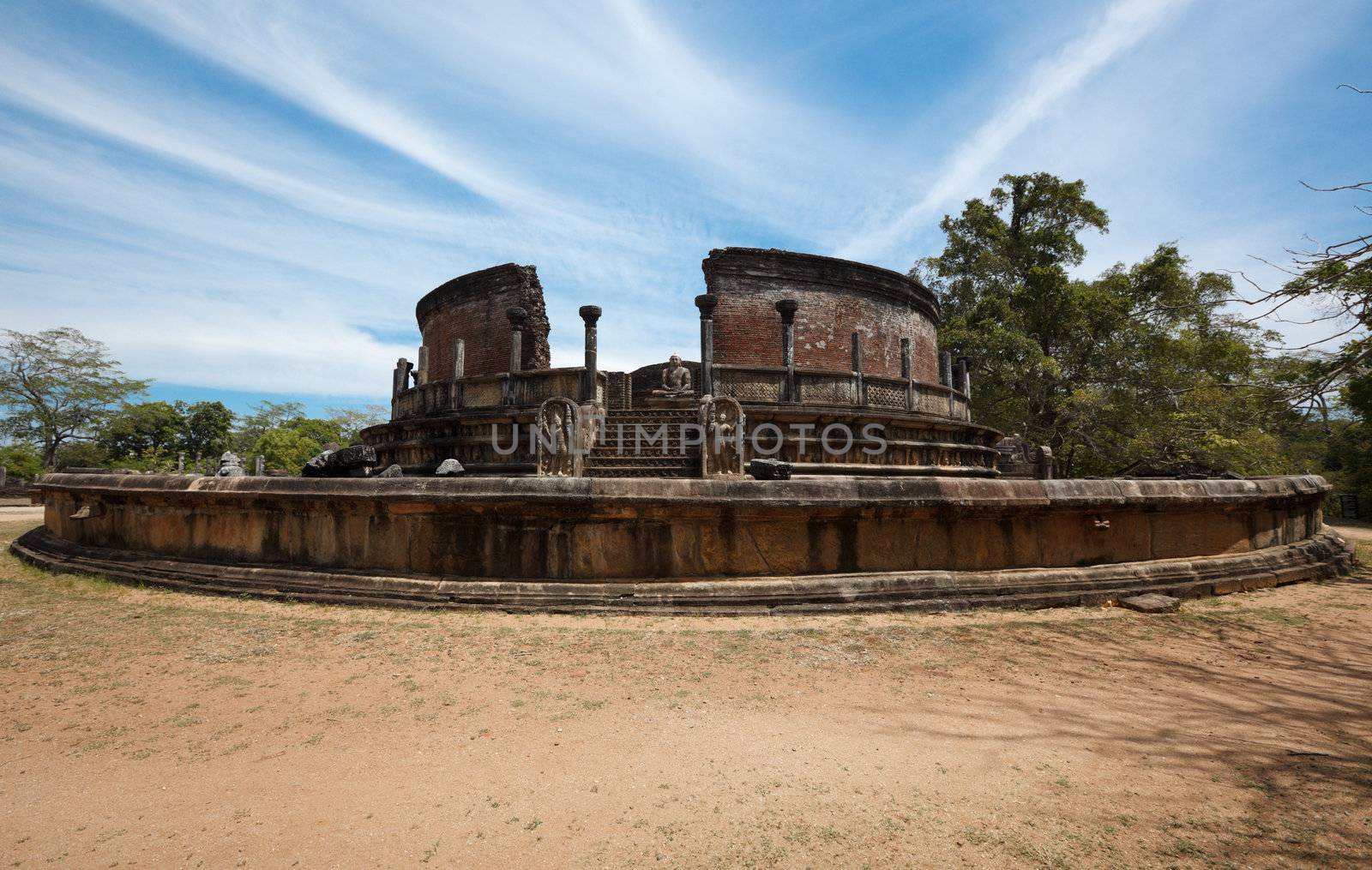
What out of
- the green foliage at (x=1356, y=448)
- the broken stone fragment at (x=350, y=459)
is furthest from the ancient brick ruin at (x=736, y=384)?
the green foliage at (x=1356, y=448)

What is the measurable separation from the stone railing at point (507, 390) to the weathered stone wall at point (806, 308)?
5.24m

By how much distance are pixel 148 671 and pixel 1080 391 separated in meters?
20.3

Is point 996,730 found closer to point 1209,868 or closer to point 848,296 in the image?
point 1209,868

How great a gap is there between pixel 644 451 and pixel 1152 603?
660cm

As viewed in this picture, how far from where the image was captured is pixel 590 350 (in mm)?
11109

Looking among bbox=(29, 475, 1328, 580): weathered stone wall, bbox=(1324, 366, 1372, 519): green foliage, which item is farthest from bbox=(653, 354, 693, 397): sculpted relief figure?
bbox=(1324, 366, 1372, 519): green foliage

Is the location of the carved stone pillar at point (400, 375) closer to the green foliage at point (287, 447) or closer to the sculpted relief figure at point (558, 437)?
the sculpted relief figure at point (558, 437)

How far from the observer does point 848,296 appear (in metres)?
16.7

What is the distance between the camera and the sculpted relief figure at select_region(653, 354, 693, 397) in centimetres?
1273

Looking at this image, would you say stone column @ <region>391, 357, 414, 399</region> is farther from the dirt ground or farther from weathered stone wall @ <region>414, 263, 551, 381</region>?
the dirt ground

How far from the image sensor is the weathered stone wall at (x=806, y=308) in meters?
16.0

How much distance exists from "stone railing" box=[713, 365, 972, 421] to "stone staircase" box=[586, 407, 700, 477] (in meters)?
1.55

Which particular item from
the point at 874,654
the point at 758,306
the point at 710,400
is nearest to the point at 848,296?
the point at 758,306

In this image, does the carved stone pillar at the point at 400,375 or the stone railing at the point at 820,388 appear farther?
the carved stone pillar at the point at 400,375
